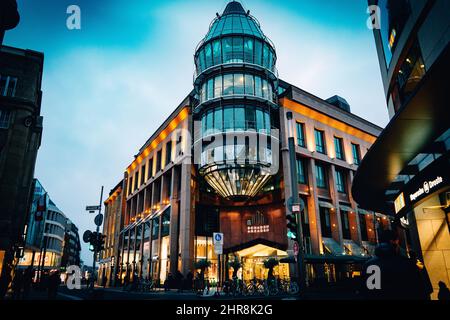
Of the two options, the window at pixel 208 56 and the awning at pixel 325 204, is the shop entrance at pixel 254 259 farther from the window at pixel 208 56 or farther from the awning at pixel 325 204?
the window at pixel 208 56

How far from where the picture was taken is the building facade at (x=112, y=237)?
50062mm

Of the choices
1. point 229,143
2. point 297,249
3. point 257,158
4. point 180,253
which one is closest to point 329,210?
point 257,158

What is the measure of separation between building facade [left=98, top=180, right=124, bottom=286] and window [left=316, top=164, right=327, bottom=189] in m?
32.8

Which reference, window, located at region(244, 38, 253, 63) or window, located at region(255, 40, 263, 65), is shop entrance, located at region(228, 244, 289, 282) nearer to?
window, located at region(255, 40, 263, 65)

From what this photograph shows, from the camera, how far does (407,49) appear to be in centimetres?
1147

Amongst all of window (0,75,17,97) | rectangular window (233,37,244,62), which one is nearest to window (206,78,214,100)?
rectangular window (233,37,244,62)

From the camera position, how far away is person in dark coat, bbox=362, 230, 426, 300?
3.60 metres

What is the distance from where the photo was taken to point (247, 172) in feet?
96.5

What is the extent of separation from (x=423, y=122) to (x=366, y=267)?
5.50 m

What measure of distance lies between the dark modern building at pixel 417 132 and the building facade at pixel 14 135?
962 inches

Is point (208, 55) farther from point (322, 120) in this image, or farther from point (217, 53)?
point (322, 120)

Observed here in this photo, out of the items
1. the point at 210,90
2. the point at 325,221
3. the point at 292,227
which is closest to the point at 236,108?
the point at 210,90
